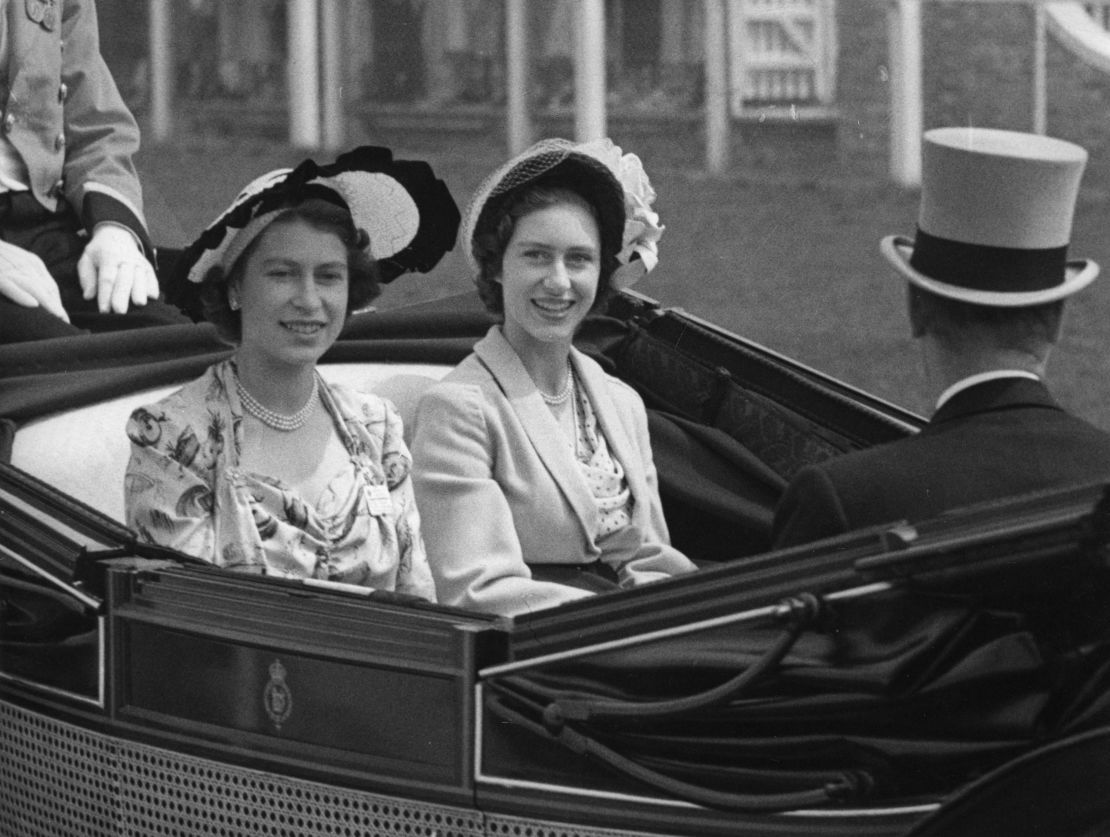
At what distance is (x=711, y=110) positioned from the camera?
7625 millimetres

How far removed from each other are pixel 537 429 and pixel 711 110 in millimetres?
4910

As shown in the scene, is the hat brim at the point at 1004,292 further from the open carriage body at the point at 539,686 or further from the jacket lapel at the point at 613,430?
the jacket lapel at the point at 613,430

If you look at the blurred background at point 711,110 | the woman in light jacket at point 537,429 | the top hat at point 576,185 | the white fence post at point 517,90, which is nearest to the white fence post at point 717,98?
the blurred background at point 711,110

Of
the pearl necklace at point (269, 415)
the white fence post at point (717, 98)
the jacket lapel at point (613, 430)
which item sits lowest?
the jacket lapel at point (613, 430)

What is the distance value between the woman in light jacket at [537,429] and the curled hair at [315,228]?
22 centimetres

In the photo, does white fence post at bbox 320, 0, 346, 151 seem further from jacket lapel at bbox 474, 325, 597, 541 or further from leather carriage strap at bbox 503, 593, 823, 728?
leather carriage strap at bbox 503, 593, 823, 728

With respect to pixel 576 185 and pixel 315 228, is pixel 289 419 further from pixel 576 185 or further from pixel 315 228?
pixel 576 185

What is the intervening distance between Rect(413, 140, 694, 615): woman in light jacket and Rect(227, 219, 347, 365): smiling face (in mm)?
271

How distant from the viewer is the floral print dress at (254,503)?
2557 millimetres

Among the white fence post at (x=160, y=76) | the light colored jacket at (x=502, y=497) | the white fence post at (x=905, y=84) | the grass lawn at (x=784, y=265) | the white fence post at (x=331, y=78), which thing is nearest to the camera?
the light colored jacket at (x=502, y=497)

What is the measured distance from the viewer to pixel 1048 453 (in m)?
2.12

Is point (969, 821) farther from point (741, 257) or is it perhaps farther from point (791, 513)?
point (741, 257)

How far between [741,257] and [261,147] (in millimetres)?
2182

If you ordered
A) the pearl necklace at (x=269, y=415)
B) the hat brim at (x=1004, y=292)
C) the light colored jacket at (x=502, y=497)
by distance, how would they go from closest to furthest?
1. the hat brim at (x=1004, y=292)
2. the pearl necklace at (x=269, y=415)
3. the light colored jacket at (x=502, y=497)
